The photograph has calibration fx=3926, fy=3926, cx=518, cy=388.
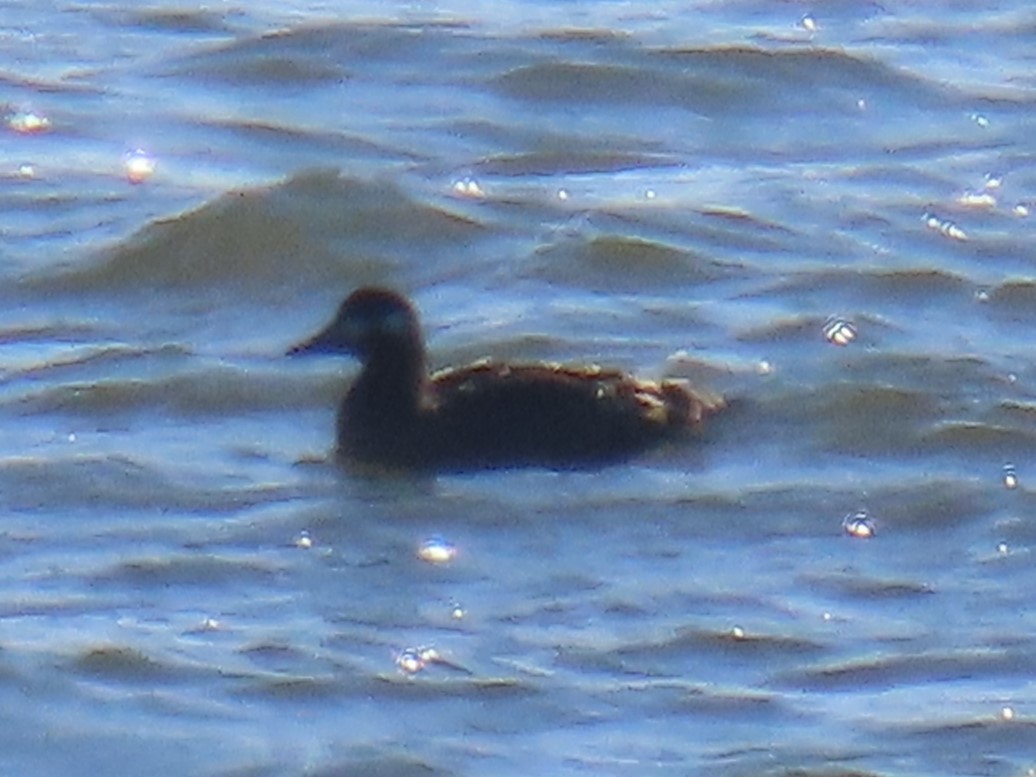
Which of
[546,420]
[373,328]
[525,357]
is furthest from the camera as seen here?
[525,357]

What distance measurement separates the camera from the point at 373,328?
43.1 ft

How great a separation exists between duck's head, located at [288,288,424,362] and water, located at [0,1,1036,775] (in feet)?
1.08

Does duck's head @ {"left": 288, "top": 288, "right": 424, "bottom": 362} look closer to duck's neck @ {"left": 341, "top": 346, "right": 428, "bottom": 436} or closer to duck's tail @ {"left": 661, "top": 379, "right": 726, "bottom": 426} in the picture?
duck's neck @ {"left": 341, "top": 346, "right": 428, "bottom": 436}

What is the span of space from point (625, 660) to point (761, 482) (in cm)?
191

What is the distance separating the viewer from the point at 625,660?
35.5ft

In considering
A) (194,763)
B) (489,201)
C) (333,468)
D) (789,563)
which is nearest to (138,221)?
(489,201)

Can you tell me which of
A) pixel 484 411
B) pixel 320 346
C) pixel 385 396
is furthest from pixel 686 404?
pixel 320 346

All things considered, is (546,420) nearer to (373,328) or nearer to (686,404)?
(686,404)

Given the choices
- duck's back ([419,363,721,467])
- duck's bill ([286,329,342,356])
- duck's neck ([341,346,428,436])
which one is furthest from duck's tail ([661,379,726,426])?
duck's bill ([286,329,342,356])

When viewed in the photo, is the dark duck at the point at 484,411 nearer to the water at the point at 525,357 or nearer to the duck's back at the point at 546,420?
the duck's back at the point at 546,420

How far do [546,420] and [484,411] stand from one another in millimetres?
215

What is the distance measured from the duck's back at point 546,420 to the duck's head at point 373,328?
0.82 feet

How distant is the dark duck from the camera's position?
12883 millimetres

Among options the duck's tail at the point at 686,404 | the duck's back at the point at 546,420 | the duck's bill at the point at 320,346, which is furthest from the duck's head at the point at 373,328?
the duck's tail at the point at 686,404
